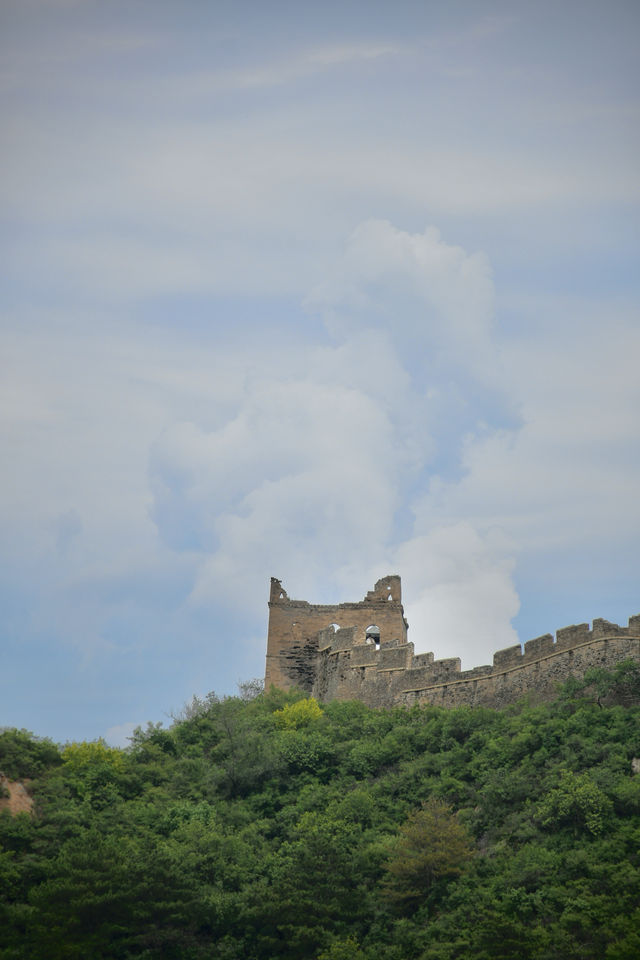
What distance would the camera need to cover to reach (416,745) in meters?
40.7

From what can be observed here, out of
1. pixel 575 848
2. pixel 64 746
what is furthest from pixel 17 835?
pixel 575 848

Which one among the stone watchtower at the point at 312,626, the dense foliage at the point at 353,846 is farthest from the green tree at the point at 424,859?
the stone watchtower at the point at 312,626

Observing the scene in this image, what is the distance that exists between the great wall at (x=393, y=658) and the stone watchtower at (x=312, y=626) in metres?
0.04

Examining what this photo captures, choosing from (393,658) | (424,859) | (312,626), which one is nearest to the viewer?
(424,859)

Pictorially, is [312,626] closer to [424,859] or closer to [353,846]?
[353,846]

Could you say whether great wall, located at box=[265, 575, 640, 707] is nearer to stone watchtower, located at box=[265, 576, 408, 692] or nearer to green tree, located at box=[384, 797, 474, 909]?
stone watchtower, located at box=[265, 576, 408, 692]

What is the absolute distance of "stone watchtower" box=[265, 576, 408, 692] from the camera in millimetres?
53875

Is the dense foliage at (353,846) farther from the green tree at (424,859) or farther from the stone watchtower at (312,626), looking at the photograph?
the stone watchtower at (312,626)

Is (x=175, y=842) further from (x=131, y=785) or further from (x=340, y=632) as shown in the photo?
(x=340, y=632)

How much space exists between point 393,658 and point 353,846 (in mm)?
13511

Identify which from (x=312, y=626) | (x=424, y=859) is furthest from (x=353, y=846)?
(x=312, y=626)

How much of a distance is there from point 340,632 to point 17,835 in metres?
18.7

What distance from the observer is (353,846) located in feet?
115

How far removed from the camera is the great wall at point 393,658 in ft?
132
